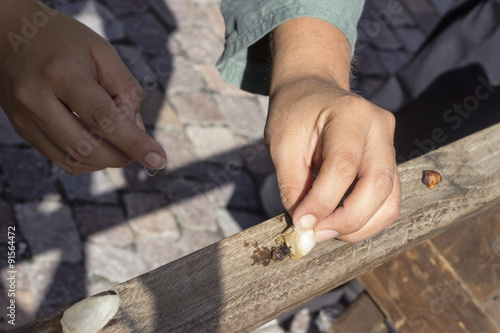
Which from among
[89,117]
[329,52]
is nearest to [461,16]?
[329,52]

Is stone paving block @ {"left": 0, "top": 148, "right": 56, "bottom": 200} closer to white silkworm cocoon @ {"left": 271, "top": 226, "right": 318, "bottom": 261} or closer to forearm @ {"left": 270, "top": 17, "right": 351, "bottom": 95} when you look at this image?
forearm @ {"left": 270, "top": 17, "right": 351, "bottom": 95}

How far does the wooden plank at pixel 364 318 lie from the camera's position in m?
2.12

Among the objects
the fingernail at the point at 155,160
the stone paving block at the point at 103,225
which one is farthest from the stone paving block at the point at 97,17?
the fingernail at the point at 155,160

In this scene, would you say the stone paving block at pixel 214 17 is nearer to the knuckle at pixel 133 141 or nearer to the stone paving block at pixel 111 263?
the stone paving block at pixel 111 263

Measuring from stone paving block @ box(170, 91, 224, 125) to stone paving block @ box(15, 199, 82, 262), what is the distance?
1.22m

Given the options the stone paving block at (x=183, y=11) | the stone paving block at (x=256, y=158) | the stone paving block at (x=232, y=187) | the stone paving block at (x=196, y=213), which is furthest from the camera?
the stone paving block at (x=183, y=11)

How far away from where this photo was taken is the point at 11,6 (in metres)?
1.38

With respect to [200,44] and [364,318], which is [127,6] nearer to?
[200,44]

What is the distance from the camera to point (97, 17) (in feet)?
13.1

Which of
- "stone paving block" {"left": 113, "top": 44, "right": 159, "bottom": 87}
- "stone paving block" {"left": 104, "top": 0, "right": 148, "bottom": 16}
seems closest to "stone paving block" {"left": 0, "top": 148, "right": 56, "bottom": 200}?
"stone paving block" {"left": 113, "top": 44, "right": 159, "bottom": 87}

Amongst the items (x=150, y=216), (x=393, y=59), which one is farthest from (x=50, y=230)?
(x=393, y=59)

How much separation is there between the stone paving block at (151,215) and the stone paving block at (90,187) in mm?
123

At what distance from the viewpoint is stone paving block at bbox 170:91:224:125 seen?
12.7ft

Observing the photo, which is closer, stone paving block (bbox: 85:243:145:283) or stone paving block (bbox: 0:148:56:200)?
stone paving block (bbox: 85:243:145:283)
